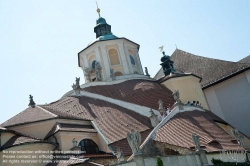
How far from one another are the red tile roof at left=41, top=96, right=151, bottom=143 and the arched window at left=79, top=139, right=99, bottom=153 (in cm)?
99

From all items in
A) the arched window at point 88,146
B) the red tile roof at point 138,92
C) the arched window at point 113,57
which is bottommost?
the arched window at point 88,146

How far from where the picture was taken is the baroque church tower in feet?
100

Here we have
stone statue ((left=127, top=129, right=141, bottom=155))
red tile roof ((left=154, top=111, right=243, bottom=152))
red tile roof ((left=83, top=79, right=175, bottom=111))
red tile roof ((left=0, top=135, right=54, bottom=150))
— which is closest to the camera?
stone statue ((left=127, top=129, right=141, bottom=155))

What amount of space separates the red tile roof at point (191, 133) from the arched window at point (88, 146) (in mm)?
4149

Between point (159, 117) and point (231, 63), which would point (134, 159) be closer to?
point (159, 117)

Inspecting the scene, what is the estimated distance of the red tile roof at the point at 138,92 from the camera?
24.9 m

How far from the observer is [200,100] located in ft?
92.8

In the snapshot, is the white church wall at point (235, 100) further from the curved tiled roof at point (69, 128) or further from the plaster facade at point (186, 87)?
the curved tiled roof at point (69, 128)

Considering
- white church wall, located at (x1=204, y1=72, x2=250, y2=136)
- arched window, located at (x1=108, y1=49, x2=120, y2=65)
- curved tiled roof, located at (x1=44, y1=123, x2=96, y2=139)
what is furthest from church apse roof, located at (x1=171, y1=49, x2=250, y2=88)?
curved tiled roof, located at (x1=44, y1=123, x2=96, y2=139)

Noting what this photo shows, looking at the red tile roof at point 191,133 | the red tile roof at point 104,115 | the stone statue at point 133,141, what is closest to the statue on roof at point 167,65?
the red tile roof at point 104,115

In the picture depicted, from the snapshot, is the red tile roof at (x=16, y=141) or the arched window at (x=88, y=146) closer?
the red tile roof at (x=16, y=141)

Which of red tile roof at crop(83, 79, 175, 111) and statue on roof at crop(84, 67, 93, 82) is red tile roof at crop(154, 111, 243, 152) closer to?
red tile roof at crop(83, 79, 175, 111)

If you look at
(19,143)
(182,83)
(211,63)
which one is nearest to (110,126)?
(19,143)

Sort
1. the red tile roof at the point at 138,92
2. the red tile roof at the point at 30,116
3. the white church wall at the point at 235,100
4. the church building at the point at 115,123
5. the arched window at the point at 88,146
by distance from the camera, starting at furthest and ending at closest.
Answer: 1. the white church wall at the point at 235,100
2. the red tile roof at the point at 138,92
3. the red tile roof at the point at 30,116
4. the arched window at the point at 88,146
5. the church building at the point at 115,123
